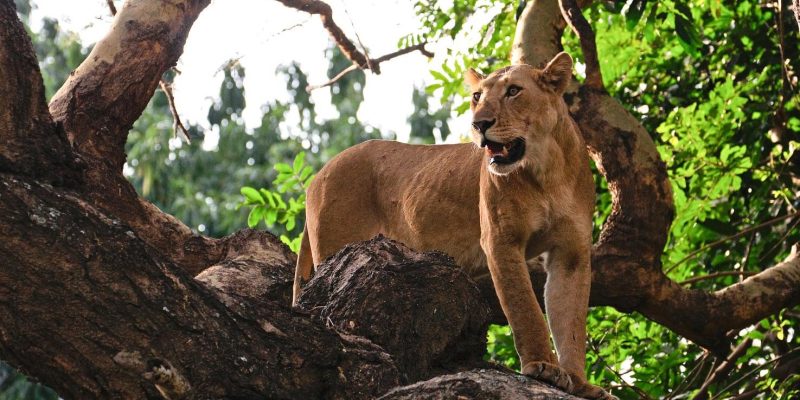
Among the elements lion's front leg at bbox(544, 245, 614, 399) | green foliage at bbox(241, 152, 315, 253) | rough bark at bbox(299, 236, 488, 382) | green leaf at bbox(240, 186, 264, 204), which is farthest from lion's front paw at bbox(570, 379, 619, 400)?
green leaf at bbox(240, 186, 264, 204)

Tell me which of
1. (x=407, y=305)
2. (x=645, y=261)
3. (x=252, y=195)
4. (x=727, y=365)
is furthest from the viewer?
(x=252, y=195)

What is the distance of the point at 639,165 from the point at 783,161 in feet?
5.10

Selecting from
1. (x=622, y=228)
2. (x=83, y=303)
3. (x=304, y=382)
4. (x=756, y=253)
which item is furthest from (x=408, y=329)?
(x=756, y=253)

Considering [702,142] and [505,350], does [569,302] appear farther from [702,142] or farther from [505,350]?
[702,142]

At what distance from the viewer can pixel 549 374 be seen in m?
4.38

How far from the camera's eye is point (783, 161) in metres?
6.94

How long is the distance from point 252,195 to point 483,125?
2.59 metres

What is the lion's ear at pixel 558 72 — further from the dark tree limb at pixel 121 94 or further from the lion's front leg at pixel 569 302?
the dark tree limb at pixel 121 94

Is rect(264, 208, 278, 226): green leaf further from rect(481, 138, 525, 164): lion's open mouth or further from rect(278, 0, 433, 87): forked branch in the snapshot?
rect(481, 138, 525, 164): lion's open mouth

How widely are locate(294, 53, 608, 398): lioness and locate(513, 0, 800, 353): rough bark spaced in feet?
1.69

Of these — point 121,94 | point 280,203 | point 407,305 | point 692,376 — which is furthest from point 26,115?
point 692,376

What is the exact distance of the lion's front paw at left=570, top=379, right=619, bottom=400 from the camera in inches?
168

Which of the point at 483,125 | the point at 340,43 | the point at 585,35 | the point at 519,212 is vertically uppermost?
the point at 340,43

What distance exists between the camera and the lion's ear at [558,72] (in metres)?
5.24
